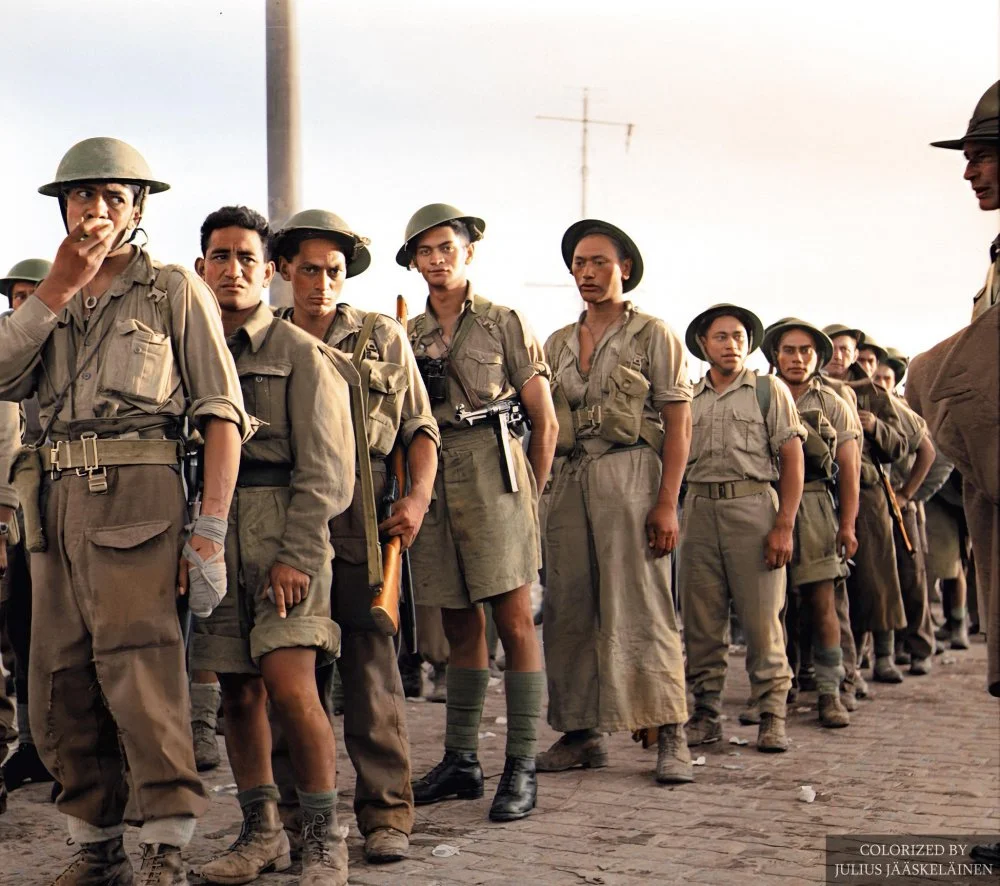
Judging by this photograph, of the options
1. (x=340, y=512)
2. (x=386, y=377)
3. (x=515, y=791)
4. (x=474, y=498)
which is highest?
(x=386, y=377)

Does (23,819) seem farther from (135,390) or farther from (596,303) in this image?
(596,303)

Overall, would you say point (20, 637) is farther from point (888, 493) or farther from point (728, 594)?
point (888, 493)

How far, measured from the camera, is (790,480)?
859 centimetres

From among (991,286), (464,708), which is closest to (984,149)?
(991,286)

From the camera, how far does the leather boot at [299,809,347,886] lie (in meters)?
5.07

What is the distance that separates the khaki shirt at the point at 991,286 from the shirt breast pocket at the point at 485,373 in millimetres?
2542

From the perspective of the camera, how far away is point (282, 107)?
897 cm

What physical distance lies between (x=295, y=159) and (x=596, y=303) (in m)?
2.37

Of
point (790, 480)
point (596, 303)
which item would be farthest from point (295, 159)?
point (790, 480)

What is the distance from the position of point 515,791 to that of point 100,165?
119 inches

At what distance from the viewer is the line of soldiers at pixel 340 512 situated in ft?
15.9

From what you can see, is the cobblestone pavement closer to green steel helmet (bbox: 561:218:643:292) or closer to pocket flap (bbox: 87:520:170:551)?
pocket flap (bbox: 87:520:170:551)

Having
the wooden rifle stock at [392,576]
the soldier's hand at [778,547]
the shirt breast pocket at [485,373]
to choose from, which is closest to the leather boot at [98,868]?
the wooden rifle stock at [392,576]

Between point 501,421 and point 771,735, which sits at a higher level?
point 501,421
